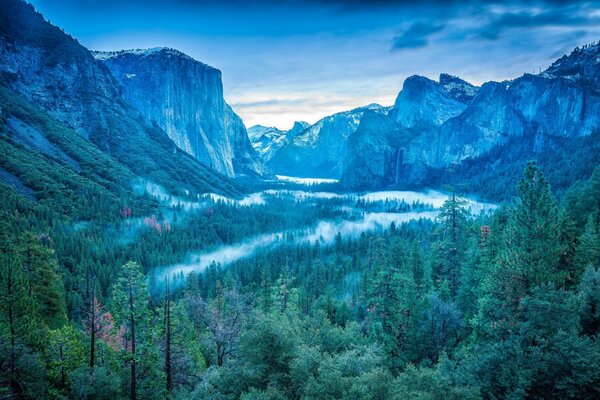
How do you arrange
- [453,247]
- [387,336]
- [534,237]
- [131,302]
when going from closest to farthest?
[534,237] → [131,302] → [387,336] → [453,247]

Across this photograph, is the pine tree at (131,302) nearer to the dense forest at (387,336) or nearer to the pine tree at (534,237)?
the dense forest at (387,336)

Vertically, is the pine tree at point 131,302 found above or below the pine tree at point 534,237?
below

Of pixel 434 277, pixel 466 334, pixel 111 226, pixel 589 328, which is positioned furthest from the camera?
pixel 111 226

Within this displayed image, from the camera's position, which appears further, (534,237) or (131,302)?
(131,302)

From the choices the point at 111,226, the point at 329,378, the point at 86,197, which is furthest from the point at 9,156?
the point at 329,378

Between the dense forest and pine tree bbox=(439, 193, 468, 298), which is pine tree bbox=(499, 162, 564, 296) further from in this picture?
pine tree bbox=(439, 193, 468, 298)

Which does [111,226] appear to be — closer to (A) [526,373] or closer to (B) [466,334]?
(B) [466,334]

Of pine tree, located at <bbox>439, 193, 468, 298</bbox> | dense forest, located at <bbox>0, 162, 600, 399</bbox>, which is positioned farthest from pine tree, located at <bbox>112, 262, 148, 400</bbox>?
pine tree, located at <bbox>439, 193, 468, 298</bbox>

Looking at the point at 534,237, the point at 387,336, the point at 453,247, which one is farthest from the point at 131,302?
the point at 453,247

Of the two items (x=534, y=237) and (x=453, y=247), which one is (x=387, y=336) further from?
(x=453, y=247)

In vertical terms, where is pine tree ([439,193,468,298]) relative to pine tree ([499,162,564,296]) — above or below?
below

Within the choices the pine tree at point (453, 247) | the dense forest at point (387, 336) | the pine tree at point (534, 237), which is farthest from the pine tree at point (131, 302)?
the pine tree at point (453, 247)
